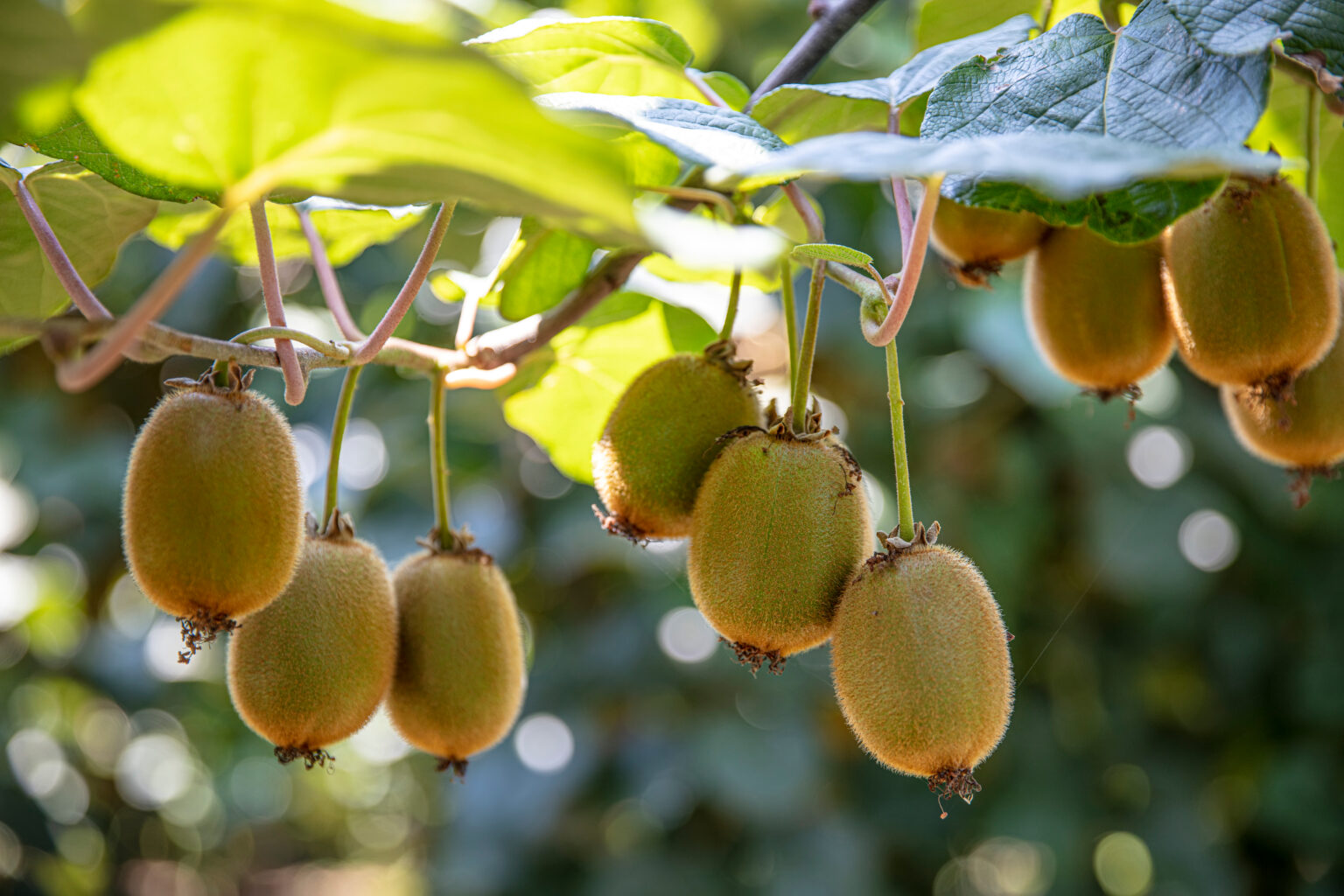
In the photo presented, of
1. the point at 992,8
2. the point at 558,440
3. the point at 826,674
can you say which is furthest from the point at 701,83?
the point at 826,674

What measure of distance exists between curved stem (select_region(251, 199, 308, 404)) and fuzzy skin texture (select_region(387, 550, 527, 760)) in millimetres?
196

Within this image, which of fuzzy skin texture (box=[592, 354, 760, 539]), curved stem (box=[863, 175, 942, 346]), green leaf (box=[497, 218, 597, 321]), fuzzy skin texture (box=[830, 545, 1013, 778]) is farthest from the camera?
green leaf (box=[497, 218, 597, 321])

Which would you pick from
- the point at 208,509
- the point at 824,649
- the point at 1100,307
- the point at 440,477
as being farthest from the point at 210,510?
the point at 824,649

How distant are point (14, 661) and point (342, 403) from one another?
1809 mm

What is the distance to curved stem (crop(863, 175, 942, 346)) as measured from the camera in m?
0.45

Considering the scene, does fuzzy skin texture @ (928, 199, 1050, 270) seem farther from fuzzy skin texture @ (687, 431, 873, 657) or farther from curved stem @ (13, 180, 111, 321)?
curved stem @ (13, 180, 111, 321)

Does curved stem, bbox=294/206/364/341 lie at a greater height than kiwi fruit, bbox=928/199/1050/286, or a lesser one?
lesser

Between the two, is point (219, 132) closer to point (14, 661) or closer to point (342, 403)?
point (342, 403)

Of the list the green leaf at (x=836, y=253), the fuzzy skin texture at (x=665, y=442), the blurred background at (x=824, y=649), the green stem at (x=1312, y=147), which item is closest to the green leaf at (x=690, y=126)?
the green leaf at (x=836, y=253)

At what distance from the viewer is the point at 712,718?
174 cm

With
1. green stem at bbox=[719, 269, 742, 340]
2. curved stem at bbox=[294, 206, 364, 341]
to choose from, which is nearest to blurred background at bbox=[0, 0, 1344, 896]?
curved stem at bbox=[294, 206, 364, 341]

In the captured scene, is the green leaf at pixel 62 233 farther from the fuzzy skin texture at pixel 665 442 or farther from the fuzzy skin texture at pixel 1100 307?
the fuzzy skin texture at pixel 1100 307

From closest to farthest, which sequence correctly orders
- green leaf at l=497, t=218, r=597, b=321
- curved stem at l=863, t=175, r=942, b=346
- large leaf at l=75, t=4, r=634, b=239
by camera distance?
large leaf at l=75, t=4, r=634, b=239 → curved stem at l=863, t=175, r=942, b=346 → green leaf at l=497, t=218, r=597, b=321

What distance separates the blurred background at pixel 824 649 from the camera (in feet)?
5.47
